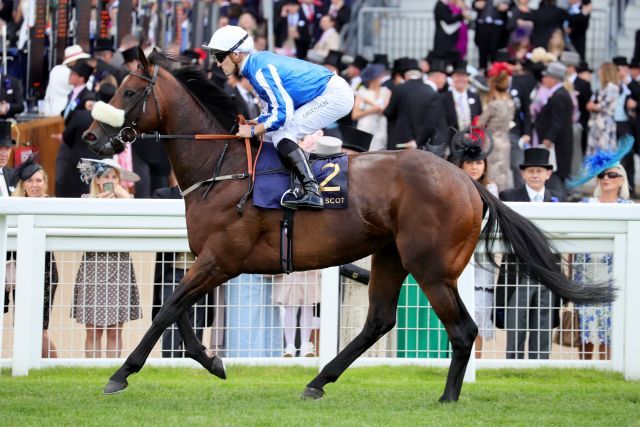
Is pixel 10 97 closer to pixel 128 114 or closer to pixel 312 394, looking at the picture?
pixel 128 114

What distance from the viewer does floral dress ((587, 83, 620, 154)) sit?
16.8 m

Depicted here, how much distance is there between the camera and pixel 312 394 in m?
7.88

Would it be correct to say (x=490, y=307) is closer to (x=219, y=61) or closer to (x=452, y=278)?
(x=452, y=278)

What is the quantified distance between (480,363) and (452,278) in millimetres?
1487

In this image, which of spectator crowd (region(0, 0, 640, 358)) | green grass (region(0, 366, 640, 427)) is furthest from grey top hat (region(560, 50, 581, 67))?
green grass (region(0, 366, 640, 427))

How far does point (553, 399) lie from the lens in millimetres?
7988

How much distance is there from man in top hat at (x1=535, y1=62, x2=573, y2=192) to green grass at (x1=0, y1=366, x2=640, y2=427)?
7.38 meters

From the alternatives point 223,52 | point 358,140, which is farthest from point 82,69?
point 223,52

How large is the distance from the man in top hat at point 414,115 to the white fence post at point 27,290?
7084mm

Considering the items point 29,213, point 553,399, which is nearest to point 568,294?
point 553,399

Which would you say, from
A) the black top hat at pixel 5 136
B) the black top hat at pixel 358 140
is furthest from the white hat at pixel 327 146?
the black top hat at pixel 5 136

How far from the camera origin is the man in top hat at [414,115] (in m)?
15.3

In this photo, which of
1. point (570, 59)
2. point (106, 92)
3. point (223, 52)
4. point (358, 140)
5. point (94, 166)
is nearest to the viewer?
point (223, 52)

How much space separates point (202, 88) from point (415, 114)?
297 inches
